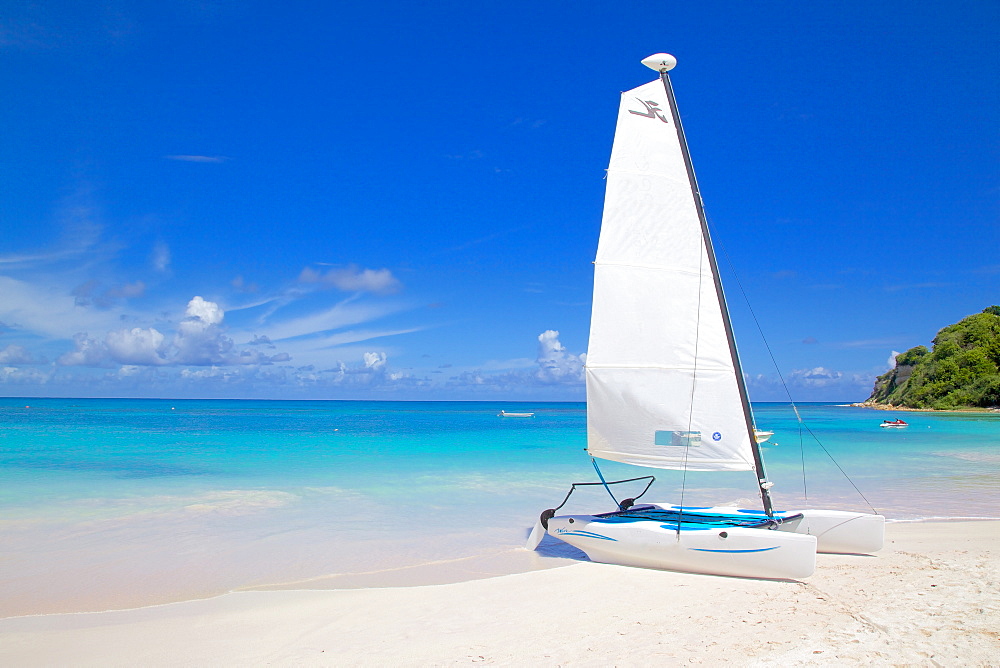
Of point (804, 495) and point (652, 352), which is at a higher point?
point (652, 352)

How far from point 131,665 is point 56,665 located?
0.66 m

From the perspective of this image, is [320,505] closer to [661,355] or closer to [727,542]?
[661,355]

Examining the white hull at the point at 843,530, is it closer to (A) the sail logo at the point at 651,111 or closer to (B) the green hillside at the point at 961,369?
(A) the sail logo at the point at 651,111

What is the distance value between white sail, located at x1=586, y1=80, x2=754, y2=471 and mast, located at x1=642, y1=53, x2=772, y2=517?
0.07 metres

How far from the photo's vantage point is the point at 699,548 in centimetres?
782

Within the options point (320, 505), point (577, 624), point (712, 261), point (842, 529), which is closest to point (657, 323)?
point (712, 261)

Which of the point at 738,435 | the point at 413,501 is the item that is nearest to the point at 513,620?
the point at 738,435

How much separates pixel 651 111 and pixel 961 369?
81.8m

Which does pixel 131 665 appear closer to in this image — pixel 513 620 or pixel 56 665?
pixel 56 665

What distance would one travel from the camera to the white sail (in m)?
8.45

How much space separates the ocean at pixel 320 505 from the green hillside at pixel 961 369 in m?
52.3

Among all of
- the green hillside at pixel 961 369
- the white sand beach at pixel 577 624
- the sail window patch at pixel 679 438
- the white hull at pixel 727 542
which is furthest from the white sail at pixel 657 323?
the green hillside at pixel 961 369

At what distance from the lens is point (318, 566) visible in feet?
28.9

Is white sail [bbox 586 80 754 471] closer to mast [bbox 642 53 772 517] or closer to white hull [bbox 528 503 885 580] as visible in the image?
mast [bbox 642 53 772 517]
